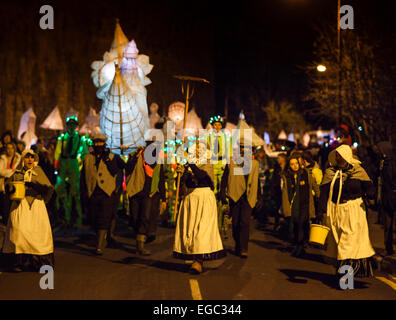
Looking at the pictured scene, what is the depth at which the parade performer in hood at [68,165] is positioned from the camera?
13492 millimetres

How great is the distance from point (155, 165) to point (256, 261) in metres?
2.61

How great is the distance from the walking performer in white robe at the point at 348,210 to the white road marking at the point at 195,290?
6.49 feet

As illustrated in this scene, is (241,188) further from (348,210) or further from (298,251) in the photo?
(348,210)

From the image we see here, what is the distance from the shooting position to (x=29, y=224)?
28.4 ft

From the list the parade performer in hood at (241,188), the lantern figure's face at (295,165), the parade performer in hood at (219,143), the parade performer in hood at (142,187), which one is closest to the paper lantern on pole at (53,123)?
the parade performer in hood at (219,143)

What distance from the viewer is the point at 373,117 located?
22500 mm

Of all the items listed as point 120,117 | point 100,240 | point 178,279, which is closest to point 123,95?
point 120,117

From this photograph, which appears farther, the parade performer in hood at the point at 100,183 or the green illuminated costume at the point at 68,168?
the green illuminated costume at the point at 68,168

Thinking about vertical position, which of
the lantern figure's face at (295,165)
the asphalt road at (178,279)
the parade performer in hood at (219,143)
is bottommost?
the asphalt road at (178,279)

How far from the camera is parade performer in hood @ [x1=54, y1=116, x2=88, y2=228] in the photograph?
44.3 feet

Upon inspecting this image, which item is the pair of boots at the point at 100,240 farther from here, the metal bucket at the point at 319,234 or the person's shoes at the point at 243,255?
the metal bucket at the point at 319,234

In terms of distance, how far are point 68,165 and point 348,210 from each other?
744cm
